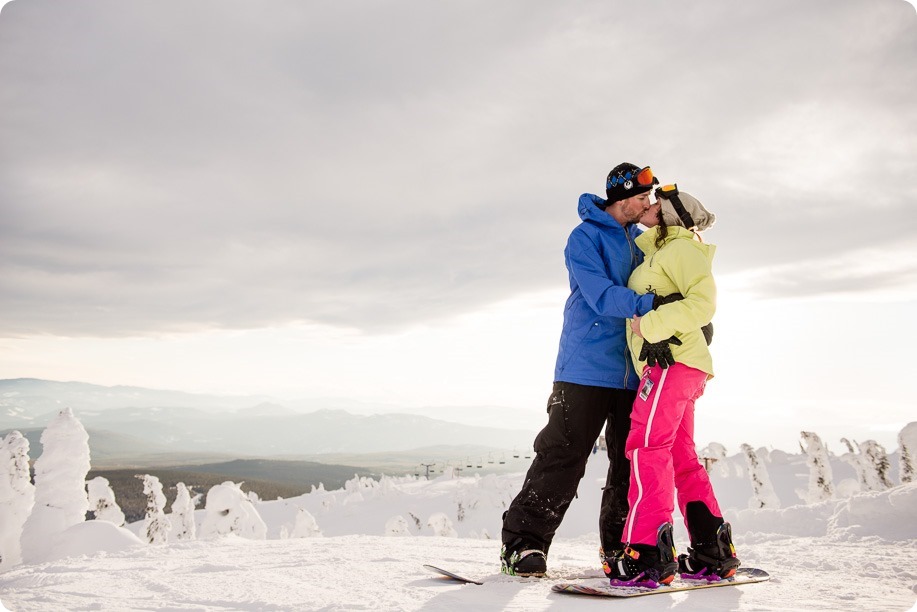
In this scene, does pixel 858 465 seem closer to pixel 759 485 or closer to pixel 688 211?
pixel 759 485

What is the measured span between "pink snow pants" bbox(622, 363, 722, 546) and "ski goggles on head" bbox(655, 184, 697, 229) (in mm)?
964

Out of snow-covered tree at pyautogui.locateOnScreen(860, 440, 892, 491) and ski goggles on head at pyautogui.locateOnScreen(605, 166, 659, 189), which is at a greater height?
ski goggles on head at pyautogui.locateOnScreen(605, 166, 659, 189)

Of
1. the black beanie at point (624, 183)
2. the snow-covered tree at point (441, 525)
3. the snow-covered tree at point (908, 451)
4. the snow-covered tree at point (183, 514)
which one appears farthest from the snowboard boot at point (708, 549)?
the snow-covered tree at point (183, 514)

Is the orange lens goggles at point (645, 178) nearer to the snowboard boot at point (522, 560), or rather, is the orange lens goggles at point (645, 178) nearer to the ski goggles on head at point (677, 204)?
the ski goggles on head at point (677, 204)

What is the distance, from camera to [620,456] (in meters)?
4.42

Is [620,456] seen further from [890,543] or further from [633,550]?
[890,543]

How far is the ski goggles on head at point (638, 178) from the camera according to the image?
423cm

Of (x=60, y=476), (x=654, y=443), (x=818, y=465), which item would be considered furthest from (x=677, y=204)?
(x=60, y=476)

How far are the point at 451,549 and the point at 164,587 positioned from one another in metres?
2.70

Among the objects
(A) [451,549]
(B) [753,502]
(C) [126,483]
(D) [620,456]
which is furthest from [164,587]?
(C) [126,483]

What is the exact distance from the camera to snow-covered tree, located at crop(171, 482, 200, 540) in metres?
38.5

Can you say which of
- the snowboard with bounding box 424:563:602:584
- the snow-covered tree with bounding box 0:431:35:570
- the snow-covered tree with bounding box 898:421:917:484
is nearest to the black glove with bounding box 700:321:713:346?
the snowboard with bounding box 424:563:602:584

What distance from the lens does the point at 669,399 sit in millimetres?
3717

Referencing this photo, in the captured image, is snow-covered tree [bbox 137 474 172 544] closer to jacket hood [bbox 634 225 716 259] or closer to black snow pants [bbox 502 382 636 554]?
black snow pants [bbox 502 382 636 554]
